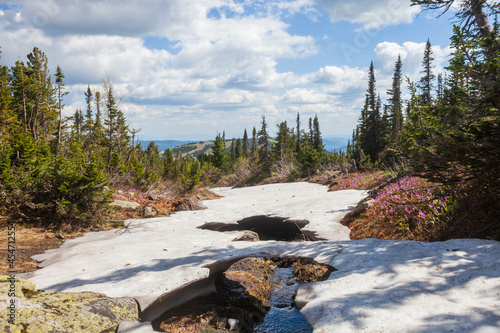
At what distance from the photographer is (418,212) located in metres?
6.39

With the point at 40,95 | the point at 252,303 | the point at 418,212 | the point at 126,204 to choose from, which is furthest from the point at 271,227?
the point at 40,95

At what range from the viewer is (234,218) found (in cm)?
1161

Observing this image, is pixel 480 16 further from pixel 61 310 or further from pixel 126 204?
pixel 126 204

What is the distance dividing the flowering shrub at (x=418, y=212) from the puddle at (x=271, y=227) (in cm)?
227

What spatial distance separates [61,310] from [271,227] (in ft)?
26.2

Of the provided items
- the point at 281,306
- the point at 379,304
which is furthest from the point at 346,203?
the point at 379,304

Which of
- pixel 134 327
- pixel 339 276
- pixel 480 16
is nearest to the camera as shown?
pixel 134 327

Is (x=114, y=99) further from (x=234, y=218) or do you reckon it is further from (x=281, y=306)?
(x=281, y=306)

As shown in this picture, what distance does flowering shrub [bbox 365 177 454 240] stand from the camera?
555cm

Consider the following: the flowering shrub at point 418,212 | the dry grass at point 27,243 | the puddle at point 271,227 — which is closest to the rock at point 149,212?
the puddle at point 271,227

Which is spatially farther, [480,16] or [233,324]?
[480,16]

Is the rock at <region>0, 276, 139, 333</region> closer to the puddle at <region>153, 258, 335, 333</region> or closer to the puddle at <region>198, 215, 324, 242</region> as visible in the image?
the puddle at <region>153, 258, 335, 333</region>

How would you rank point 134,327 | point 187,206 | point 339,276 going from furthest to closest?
point 187,206
point 339,276
point 134,327

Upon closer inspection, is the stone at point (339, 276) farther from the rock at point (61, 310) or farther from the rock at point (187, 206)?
the rock at point (187, 206)
